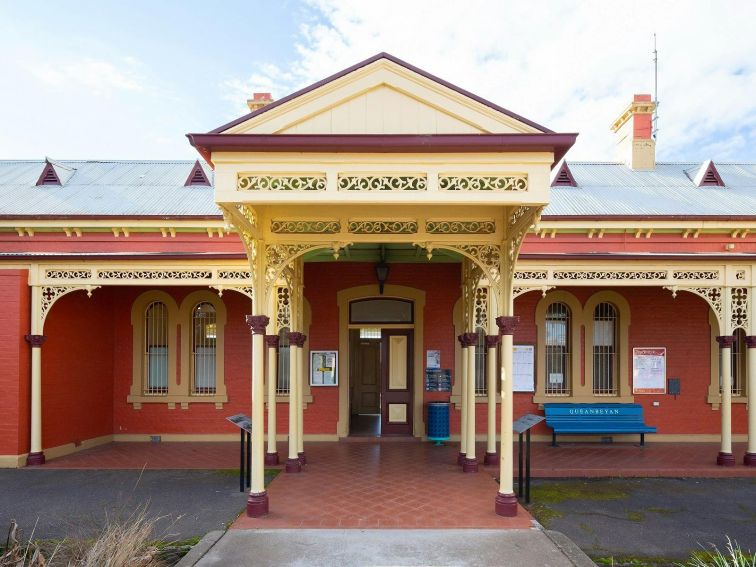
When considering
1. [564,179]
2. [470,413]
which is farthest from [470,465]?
[564,179]

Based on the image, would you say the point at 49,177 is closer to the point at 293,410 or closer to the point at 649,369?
the point at 293,410

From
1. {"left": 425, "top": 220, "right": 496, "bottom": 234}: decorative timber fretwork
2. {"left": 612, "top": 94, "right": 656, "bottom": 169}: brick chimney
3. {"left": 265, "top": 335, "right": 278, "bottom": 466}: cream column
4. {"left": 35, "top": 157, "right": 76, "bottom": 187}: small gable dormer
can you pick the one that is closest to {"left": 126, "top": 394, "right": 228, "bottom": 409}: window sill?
{"left": 265, "top": 335, "right": 278, "bottom": 466}: cream column

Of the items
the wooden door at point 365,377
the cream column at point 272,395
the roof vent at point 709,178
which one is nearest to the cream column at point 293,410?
the cream column at point 272,395

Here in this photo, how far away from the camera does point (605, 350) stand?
11516 mm

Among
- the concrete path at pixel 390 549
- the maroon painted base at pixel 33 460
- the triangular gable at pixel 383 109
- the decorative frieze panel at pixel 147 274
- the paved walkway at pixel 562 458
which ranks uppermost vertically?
the triangular gable at pixel 383 109

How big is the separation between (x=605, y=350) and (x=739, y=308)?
2769mm

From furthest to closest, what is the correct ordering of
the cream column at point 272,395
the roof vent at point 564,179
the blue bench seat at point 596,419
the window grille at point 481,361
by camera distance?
the roof vent at point 564,179 → the window grille at point 481,361 → the blue bench seat at point 596,419 → the cream column at point 272,395

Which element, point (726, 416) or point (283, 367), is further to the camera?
point (283, 367)

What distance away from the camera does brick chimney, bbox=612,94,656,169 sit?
45.4 ft

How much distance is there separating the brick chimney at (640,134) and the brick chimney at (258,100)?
32.0 feet

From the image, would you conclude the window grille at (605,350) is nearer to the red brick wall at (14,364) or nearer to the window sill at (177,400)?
the window sill at (177,400)

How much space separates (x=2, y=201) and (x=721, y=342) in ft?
47.8

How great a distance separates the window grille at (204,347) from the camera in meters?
11.4

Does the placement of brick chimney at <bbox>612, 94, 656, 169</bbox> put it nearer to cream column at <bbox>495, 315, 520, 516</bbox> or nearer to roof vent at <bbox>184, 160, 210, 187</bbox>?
cream column at <bbox>495, 315, 520, 516</bbox>
